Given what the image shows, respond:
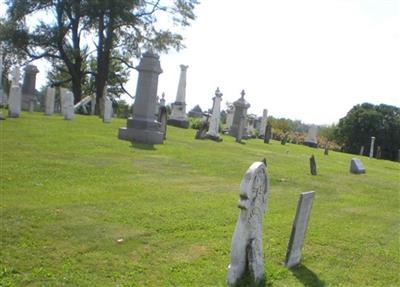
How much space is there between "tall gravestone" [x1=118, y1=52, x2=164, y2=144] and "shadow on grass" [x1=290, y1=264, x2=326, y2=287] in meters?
11.1

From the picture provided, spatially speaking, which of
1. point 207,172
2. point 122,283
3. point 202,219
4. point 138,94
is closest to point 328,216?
point 202,219

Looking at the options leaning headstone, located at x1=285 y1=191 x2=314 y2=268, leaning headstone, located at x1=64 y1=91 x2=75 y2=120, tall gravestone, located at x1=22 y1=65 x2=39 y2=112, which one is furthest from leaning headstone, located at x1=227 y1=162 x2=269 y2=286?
tall gravestone, located at x1=22 y1=65 x2=39 y2=112

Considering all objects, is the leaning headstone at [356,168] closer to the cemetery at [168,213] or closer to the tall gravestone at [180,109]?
the cemetery at [168,213]

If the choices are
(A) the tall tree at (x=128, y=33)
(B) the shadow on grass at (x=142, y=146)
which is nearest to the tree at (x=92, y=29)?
(A) the tall tree at (x=128, y=33)

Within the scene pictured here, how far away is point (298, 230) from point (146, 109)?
11793 millimetres

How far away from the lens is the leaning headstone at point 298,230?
645 centimetres

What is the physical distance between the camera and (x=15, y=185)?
28.5 feet

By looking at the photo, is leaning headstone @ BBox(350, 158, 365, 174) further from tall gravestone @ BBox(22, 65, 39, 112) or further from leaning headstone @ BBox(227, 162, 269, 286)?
tall gravestone @ BBox(22, 65, 39, 112)

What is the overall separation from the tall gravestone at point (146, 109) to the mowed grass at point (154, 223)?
340 cm

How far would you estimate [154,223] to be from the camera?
7449 millimetres

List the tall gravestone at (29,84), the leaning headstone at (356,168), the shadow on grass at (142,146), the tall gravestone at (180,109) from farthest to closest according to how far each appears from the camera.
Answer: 1. the tall gravestone at (180,109)
2. the tall gravestone at (29,84)
3. the leaning headstone at (356,168)
4. the shadow on grass at (142,146)

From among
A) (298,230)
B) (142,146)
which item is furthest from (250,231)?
(142,146)

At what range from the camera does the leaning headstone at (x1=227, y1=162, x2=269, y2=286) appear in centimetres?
550

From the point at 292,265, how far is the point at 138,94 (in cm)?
1242
